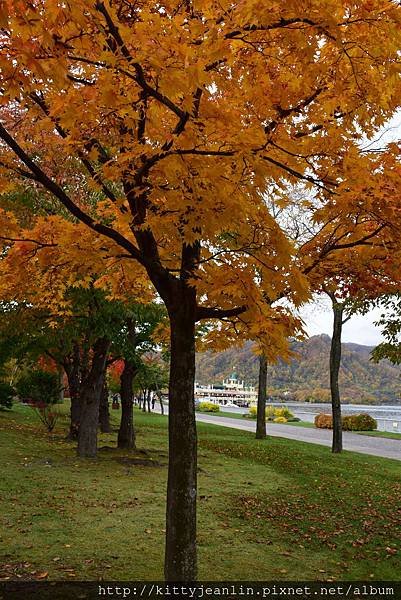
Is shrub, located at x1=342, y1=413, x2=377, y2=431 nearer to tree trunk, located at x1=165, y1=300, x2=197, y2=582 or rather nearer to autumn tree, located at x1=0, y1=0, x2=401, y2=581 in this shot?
autumn tree, located at x1=0, y1=0, x2=401, y2=581

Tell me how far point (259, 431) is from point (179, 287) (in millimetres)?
18641

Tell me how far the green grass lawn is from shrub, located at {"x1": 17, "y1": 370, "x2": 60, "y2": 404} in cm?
973

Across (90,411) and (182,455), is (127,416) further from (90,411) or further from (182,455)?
(182,455)

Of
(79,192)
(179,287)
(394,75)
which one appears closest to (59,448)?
(79,192)

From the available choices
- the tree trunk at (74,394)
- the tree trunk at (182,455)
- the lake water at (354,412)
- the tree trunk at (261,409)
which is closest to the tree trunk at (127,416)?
the tree trunk at (74,394)

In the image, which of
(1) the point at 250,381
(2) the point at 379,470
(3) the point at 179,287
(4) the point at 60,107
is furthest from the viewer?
(1) the point at 250,381

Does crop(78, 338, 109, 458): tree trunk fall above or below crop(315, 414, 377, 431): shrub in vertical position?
above

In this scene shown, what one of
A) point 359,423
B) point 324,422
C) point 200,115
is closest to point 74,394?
point 324,422

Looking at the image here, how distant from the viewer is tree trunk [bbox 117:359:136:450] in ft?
57.1

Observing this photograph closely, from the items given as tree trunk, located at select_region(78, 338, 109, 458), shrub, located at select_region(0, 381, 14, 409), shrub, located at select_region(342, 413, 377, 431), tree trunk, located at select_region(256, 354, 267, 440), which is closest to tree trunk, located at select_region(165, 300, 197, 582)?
tree trunk, located at select_region(78, 338, 109, 458)

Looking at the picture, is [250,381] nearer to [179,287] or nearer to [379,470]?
[379,470]

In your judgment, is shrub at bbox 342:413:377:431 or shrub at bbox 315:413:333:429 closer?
shrub at bbox 342:413:377:431

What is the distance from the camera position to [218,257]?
5078mm

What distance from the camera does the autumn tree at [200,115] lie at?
3496 mm
